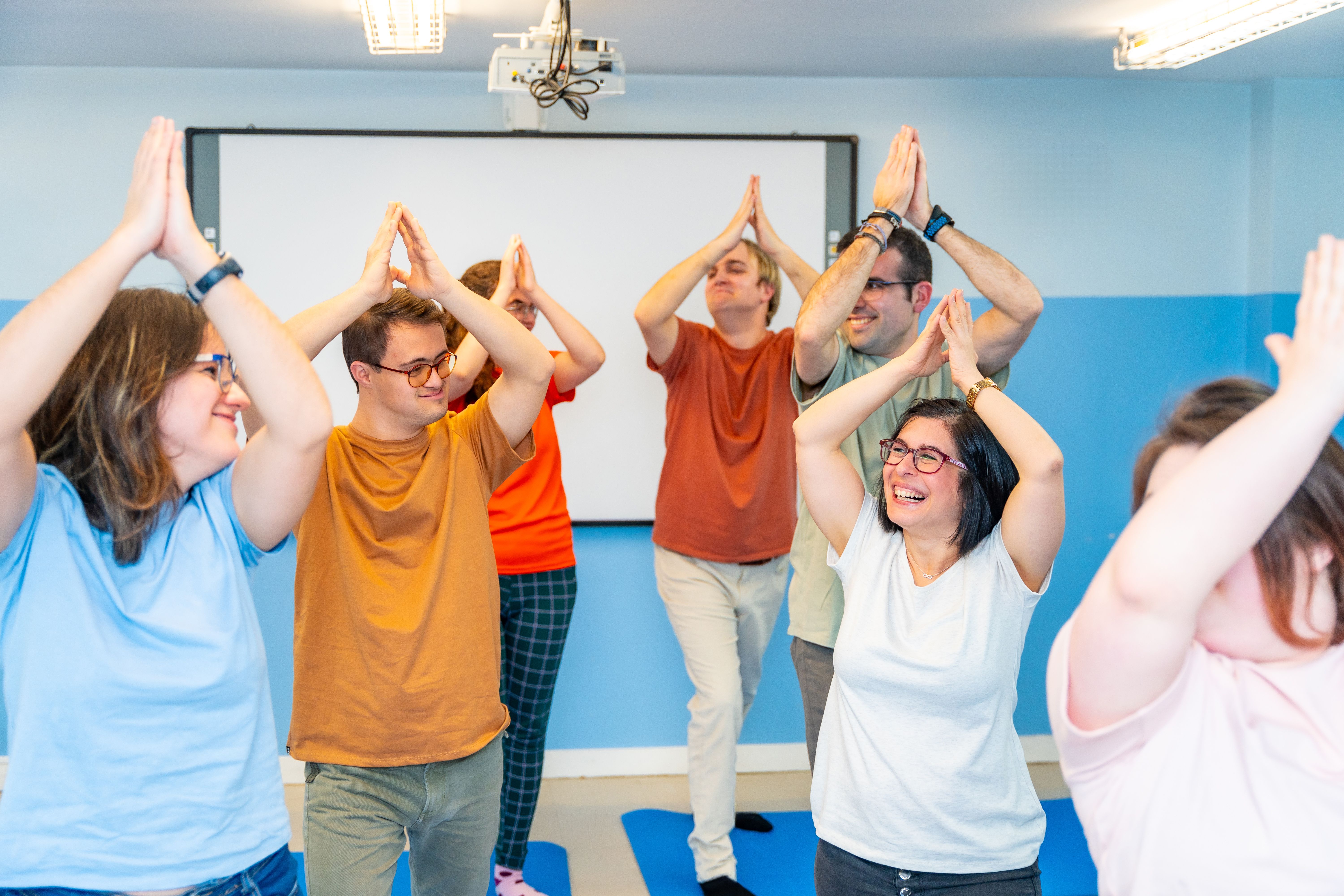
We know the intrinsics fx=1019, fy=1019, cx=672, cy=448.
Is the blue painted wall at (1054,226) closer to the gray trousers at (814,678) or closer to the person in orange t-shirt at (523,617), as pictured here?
the person in orange t-shirt at (523,617)

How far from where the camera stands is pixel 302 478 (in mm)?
1348

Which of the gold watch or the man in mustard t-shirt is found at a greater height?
the gold watch

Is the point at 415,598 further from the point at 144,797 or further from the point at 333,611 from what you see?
the point at 144,797

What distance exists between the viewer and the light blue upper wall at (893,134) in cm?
357

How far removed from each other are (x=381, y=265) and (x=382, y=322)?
16 centimetres

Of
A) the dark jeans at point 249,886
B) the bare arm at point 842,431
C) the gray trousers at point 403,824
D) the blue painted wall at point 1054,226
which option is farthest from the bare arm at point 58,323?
the blue painted wall at point 1054,226

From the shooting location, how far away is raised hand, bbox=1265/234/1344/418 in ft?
3.03

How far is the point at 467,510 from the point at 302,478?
57 cm

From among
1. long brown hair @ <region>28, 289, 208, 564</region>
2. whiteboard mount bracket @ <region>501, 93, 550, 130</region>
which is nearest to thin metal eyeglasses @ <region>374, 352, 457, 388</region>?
long brown hair @ <region>28, 289, 208, 564</region>

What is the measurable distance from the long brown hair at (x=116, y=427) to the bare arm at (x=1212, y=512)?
111cm

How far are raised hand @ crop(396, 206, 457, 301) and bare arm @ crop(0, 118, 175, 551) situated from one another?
0.62m

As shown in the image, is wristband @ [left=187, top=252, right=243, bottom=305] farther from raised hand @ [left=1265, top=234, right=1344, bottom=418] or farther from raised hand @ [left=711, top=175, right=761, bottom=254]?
raised hand @ [left=711, top=175, right=761, bottom=254]

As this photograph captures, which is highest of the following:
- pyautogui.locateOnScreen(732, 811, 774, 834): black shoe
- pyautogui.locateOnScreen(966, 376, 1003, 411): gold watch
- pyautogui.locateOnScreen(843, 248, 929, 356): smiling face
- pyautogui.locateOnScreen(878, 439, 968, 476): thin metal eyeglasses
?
pyautogui.locateOnScreen(843, 248, 929, 356): smiling face

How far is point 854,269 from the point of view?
221 centimetres
